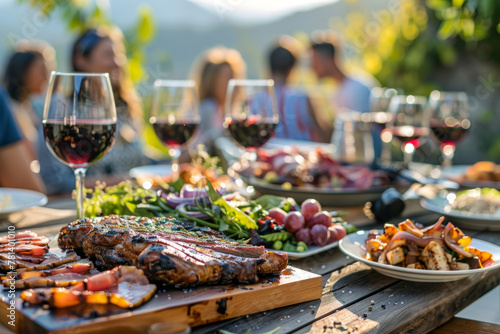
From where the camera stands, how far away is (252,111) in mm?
2225

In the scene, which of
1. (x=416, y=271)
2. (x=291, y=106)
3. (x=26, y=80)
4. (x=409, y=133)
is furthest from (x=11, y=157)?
(x=291, y=106)

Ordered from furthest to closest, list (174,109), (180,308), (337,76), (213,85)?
(337,76), (213,85), (174,109), (180,308)

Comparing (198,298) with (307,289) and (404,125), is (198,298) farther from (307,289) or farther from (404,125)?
(404,125)

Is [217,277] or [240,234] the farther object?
[240,234]

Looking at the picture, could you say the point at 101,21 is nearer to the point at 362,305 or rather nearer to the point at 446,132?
the point at 446,132

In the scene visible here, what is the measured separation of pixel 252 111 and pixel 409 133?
904 millimetres

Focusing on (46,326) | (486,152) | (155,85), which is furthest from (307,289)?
(486,152)

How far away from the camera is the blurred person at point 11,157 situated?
3.29 metres

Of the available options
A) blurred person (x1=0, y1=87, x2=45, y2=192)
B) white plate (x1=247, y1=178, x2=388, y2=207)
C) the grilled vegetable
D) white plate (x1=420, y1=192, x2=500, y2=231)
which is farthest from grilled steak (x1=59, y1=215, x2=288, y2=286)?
blurred person (x1=0, y1=87, x2=45, y2=192)

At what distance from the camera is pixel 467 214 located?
2078 mm

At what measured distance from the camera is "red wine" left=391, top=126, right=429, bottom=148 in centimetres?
267

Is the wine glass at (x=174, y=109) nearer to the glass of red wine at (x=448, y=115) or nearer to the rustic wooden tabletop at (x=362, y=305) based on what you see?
the rustic wooden tabletop at (x=362, y=305)

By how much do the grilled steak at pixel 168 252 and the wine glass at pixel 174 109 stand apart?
3.11 feet

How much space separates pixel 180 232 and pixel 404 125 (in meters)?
1.62
